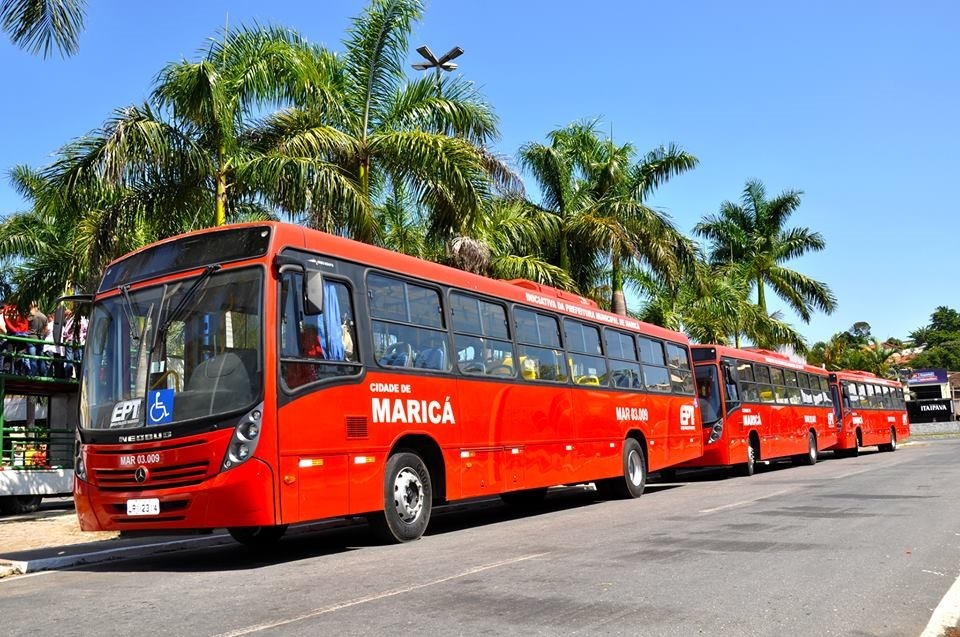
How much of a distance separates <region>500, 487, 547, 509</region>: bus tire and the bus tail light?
810 cm

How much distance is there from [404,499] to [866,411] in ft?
97.0

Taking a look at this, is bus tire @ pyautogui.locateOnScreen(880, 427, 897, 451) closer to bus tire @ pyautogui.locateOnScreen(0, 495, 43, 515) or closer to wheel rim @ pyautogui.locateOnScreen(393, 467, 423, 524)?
wheel rim @ pyautogui.locateOnScreen(393, 467, 423, 524)

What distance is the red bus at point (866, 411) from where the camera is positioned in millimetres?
32062

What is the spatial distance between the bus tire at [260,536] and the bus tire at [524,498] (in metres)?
5.65

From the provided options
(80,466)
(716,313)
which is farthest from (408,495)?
(716,313)

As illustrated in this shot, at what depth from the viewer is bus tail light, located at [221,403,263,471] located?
816 centimetres

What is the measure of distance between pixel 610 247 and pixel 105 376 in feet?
54.9

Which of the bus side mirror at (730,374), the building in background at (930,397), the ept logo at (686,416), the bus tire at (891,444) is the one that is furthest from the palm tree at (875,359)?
the ept logo at (686,416)

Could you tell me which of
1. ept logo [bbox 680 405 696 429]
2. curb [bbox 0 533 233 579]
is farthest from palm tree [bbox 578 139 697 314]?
curb [bbox 0 533 233 579]

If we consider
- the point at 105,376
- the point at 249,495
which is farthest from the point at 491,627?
the point at 105,376

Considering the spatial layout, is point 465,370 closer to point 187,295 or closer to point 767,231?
point 187,295

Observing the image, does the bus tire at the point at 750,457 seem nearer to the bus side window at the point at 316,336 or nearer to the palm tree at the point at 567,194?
the palm tree at the point at 567,194

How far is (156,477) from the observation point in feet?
27.8

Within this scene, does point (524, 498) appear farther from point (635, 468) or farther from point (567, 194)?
point (567, 194)
